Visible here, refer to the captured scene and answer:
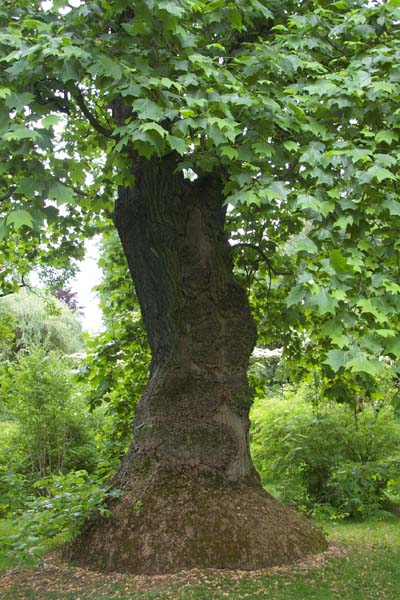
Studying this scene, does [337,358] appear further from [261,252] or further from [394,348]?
[261,252]

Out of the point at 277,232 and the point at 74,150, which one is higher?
the point at 74,150

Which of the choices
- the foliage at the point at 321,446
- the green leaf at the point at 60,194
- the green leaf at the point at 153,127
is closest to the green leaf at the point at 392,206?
the green leaf at the point at 153,127

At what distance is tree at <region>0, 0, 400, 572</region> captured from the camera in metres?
4.32

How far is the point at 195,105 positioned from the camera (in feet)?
15.2

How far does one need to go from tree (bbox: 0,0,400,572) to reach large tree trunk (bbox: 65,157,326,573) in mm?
18

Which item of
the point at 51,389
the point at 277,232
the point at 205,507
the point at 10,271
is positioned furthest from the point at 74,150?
the point at 205,507

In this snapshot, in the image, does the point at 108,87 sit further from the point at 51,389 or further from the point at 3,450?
the point at 3,450

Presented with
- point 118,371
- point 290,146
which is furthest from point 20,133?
point 118,371

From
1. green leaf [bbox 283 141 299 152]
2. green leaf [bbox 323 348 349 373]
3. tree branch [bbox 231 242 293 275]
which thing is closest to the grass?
green leaf [bbox 323 348 349 373]

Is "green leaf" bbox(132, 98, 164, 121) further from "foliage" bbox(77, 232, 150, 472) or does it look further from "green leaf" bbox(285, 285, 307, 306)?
"foliage" bbox(77, 232, 150, 472)

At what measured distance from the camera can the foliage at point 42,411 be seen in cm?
1031

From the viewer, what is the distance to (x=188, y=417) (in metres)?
6.40

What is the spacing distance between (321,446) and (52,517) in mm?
5337

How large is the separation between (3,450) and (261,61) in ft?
28.8
